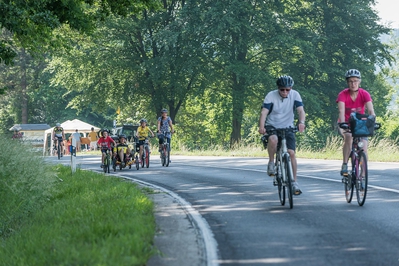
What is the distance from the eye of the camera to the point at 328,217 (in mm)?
9531

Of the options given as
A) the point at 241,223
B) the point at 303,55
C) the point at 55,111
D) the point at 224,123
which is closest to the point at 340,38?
the point at 303,55

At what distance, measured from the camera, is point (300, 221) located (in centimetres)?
925

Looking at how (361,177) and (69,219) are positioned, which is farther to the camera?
(361,177)

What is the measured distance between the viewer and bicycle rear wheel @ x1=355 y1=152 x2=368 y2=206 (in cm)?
1043

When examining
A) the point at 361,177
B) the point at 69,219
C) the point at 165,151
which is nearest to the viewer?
the point at 69,219

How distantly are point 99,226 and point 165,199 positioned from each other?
3.91 meters

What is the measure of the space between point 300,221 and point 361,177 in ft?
5.57

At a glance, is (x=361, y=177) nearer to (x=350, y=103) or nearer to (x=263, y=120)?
(x=350, y=103)

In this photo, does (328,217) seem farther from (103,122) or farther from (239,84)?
(103,122)

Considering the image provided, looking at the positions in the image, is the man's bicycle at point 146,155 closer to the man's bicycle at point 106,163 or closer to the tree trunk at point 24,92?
the man's bicycle at point 106,163

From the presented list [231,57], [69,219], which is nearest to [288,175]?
[69,219]

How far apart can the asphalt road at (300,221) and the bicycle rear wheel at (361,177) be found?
0.55 ft

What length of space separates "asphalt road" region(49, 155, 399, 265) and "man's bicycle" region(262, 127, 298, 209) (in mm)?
258

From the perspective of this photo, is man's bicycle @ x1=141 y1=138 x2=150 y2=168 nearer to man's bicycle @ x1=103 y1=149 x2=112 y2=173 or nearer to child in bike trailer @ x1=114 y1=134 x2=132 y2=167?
child in bike trailer @ x1=114 y1=134 x2=132 y2=167
